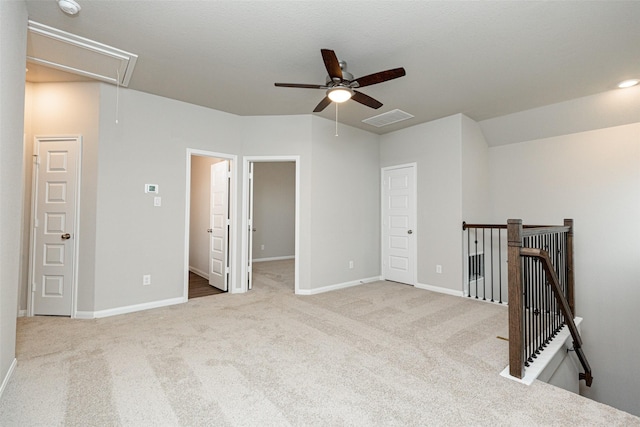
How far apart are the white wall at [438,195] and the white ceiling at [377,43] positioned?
0.91 m


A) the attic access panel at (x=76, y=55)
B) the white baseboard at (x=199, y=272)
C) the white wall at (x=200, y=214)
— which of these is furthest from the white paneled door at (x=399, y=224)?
the attic access panel at (x=76, y=55)

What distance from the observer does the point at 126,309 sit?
11.5ft

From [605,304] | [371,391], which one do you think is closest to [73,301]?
[371,391]

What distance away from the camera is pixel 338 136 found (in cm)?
483

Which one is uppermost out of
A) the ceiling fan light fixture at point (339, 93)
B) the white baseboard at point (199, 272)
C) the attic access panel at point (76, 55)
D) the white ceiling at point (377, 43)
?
the white ceiling at point (377, 43)

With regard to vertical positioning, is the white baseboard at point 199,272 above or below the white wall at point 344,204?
below

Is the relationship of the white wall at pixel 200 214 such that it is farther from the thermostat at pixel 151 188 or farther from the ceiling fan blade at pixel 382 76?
the ceiling fan blade at pixel 382 76

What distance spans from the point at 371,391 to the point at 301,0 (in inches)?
109

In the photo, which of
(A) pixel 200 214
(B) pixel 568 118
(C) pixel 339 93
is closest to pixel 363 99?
(C) pixel 339 93

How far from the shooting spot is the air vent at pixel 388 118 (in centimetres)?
433

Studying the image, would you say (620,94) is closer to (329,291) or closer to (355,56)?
(355,56)

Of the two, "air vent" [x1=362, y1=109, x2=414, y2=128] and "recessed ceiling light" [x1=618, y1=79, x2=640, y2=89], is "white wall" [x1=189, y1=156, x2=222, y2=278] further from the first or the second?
"recessed ceiling light" [x1=618, y1=79, x2=640, y2=89]

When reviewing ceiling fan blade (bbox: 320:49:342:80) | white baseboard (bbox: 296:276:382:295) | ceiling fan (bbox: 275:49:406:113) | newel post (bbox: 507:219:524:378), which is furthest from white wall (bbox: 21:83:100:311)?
newel post (bbox: 507:219:524:378)

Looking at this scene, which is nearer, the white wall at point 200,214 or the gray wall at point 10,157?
the gray wall at point 10,157
